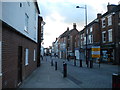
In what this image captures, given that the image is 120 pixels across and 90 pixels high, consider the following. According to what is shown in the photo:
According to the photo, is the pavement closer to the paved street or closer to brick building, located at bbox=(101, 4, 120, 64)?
the paved street

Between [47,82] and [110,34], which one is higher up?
[110,34]

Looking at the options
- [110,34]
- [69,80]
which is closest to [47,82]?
[69,80]

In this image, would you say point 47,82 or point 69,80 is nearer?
point 47,82

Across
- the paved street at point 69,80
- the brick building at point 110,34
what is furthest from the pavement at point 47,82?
the brick building at point 110,34

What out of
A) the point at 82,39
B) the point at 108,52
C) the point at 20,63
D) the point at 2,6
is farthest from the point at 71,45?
the point at 2,6

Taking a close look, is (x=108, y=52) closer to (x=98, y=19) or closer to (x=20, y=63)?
(x=98, y=19)

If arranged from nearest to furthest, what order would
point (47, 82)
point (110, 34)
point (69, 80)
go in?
point (47, 82) < point (69, 80) < point (110, 34)

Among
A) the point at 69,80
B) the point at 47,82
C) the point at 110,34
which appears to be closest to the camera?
the point at 47,82

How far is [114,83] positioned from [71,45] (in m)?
57.6

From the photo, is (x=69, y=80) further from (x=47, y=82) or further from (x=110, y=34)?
(x=110, y=34)

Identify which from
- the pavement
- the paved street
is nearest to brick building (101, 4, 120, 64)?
the paved street

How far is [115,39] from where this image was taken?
2853cm

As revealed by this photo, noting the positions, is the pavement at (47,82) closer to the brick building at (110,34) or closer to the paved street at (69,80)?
the paved street at (69,80)

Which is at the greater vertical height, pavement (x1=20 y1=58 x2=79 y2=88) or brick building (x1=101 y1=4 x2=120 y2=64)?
brick building (x1=101 y1=4 x2=120 y2=64)
